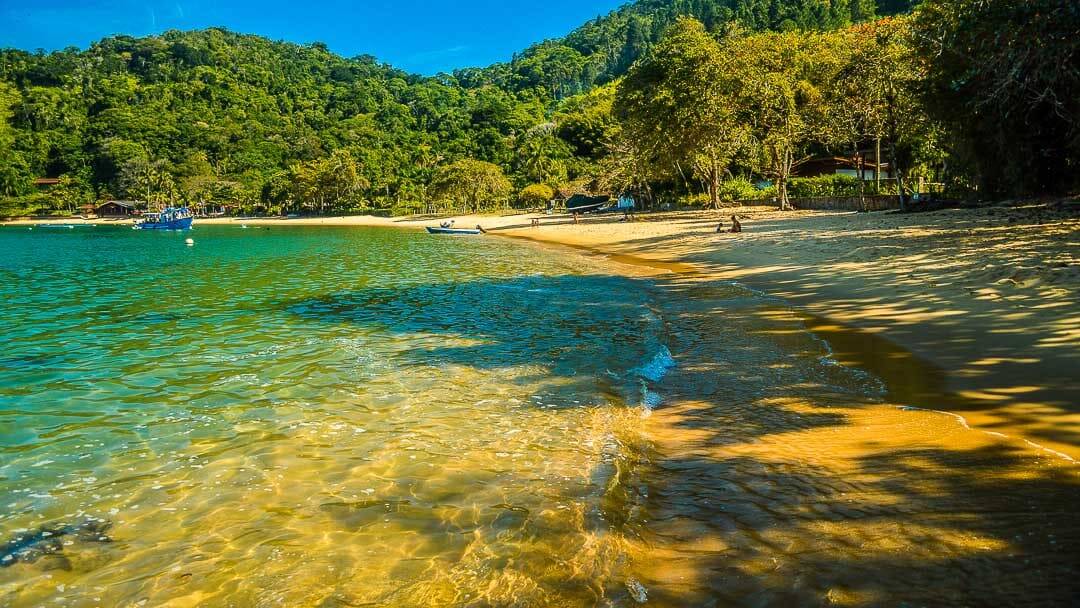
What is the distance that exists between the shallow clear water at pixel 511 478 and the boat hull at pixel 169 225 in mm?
80521

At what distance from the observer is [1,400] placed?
378 inches

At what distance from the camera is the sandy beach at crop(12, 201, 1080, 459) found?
7566 mm

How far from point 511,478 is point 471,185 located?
97546 millimetres

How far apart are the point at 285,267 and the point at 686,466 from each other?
95.5 feet

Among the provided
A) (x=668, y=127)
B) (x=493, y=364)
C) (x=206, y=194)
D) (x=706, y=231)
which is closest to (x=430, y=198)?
(x=206, y=194)

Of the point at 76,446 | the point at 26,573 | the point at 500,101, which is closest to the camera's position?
the point at 26,573

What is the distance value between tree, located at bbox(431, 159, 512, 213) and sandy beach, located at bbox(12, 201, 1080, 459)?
74.4 metres

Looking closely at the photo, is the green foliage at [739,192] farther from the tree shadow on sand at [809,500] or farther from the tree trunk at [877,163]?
the tree shadow on sand at [809,500]

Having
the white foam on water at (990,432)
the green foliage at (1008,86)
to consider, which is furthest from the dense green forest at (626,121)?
the white foam on water at (990,432)

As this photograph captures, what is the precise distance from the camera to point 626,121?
52906 millimetres

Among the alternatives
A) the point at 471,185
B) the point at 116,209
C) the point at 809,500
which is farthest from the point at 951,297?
the point at 116,209

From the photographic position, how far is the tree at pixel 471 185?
100 metres

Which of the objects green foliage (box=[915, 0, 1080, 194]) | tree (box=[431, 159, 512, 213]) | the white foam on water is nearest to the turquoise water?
the white foam on water

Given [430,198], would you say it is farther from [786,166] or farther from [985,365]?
[985,365]
